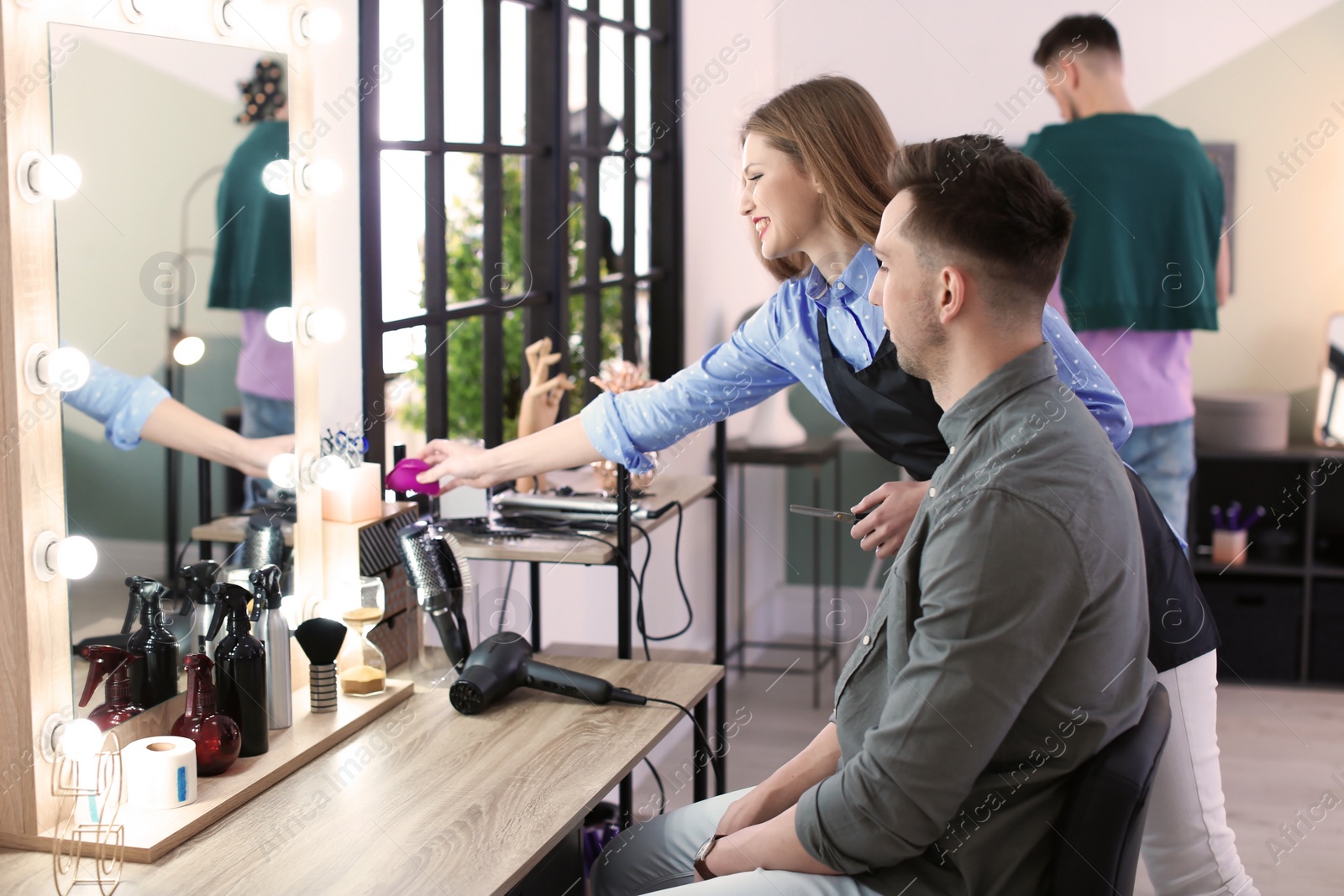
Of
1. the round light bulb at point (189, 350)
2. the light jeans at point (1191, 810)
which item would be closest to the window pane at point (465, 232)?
the round light bulb at point (189, 350)

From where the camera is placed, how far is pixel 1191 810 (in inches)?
63.4

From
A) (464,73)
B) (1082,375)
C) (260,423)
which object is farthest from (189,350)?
(464,73)

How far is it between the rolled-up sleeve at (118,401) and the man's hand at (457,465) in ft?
2.13

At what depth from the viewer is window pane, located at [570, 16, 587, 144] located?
313 centimetres

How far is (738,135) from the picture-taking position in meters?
2.00

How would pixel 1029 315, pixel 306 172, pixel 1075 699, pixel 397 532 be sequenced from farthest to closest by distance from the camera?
pixel 397 532, pixel 306 172, pixel 1029 315, pixel 1075 699

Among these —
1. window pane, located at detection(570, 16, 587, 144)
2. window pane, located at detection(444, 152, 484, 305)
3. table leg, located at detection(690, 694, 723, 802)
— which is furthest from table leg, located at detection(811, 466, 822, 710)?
window pane, located at detection(570, 16, 587, 144)

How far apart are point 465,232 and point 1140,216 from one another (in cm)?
194

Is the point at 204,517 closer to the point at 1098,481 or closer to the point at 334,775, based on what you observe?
the point at 334,775

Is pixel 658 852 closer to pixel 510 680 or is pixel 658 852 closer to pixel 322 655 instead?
pixel 510 680

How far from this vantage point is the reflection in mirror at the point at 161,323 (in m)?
1.40

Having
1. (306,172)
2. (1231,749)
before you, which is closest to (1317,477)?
(1231,749)

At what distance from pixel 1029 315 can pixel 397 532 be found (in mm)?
1067

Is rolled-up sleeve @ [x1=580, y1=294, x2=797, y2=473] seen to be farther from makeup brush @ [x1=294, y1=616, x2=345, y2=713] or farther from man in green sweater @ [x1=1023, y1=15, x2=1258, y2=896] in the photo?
man in green sweater @ [x1=1023, y1=15, x2=1258, y2=896]
